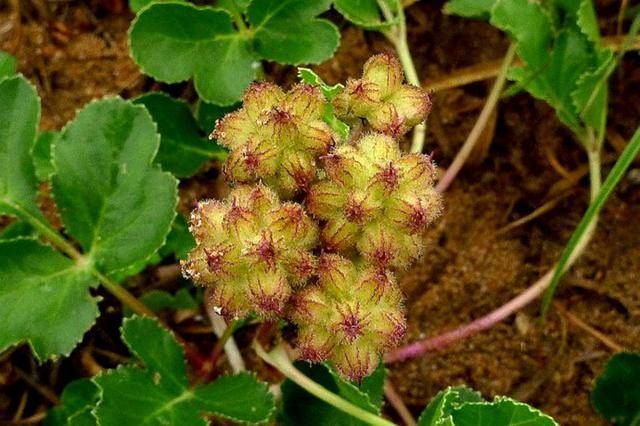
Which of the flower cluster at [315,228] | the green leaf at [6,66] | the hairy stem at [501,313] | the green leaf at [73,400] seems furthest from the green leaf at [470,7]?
the green leaf at [73,400]

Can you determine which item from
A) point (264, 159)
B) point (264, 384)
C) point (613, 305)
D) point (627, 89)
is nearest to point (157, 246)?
point (264, 384)

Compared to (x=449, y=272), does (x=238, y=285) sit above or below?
above

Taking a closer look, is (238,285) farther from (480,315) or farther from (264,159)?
(480,315)

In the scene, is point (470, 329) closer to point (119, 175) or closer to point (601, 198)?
point (601, 198)

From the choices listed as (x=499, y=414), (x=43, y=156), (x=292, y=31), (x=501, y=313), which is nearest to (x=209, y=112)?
(x=292, y=31)

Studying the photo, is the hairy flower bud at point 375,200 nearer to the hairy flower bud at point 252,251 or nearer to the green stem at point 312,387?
the hairy flower bud at point 252,251
